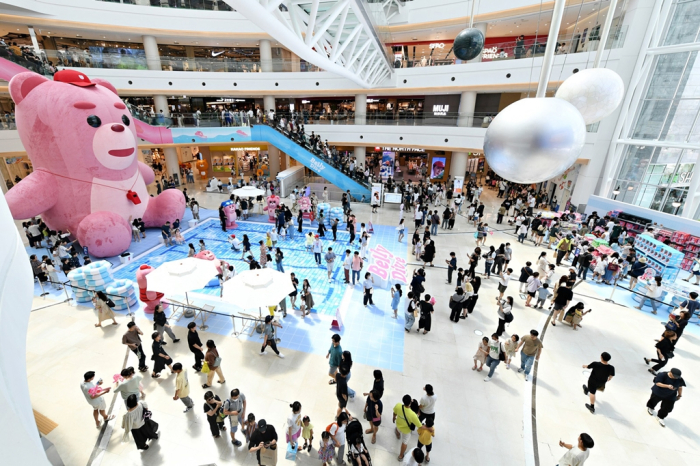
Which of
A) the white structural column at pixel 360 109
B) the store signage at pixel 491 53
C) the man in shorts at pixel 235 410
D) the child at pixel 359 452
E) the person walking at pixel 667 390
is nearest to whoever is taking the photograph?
the child at pixel 359 452

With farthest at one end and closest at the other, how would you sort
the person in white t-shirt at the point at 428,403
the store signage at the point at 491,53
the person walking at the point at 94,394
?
the store signage at the point at 491,53, the person walking at the point at 94,394, the person in white t-shirt at the point at 428,403

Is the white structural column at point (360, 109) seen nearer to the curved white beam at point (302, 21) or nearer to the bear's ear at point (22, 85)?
the curved white beam at point (302, 21)

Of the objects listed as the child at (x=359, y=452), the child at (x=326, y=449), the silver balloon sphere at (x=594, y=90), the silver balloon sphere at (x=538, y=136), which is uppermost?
the silver balloon sphere at (x=594, y=90)

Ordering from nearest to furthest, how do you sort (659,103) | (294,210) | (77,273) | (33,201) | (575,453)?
(575,453) → (77,273) → (33,201) → (659,103) → (294,210)

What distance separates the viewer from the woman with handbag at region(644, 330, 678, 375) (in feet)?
22.6

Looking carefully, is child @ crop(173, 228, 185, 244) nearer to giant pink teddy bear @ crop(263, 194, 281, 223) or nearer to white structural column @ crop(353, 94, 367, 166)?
giant pink teddy bear @ crop(263, 194, 281, 223)

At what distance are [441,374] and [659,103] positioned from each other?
17.8m

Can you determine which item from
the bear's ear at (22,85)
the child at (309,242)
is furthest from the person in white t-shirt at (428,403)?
the bear's ear at (22,85)

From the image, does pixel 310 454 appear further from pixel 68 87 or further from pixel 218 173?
pixel 218 173

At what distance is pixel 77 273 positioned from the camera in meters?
9.34

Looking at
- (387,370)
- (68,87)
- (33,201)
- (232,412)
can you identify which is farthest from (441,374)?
(68,87)

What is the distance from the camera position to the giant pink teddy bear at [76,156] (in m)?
10.9

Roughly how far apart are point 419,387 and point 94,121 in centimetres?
1353

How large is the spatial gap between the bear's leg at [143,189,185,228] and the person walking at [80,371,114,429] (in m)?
10.6
